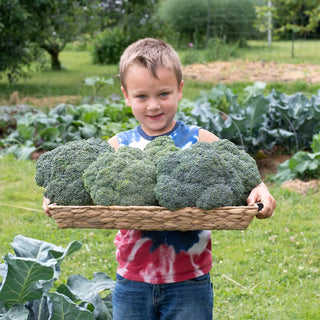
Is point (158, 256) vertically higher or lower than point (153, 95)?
lower

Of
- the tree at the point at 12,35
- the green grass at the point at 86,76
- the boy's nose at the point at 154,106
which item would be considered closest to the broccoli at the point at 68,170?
the boy's nose at the point at 154,106

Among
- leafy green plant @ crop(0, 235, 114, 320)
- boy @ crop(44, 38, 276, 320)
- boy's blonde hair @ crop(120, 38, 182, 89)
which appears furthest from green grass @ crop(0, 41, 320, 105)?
boy @ crop(44, 38, 276, 320)

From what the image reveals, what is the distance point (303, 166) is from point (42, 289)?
12.8 ft

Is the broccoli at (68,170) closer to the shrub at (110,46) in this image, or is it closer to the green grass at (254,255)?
the green grass at (254,255)

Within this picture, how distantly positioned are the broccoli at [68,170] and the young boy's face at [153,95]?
29 cm

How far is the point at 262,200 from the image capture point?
2.07m

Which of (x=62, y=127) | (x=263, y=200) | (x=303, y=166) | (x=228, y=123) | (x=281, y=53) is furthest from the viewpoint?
(x=281, y=53)

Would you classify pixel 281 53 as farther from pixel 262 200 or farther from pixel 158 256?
pixel 262 200

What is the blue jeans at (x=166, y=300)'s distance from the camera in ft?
8.01

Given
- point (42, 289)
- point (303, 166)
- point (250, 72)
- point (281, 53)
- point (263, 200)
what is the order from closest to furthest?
A: point (263, 200) → point (42, 289) → point (303, 166) → point (250, 72) → point (281, 53)

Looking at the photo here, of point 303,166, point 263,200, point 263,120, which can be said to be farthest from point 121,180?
point 263,120

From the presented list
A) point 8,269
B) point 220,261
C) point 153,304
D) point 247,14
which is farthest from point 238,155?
point 247,14

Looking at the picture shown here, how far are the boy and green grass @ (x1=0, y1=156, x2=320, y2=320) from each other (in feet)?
3.49

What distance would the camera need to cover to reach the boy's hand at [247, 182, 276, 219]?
2.05 meters
